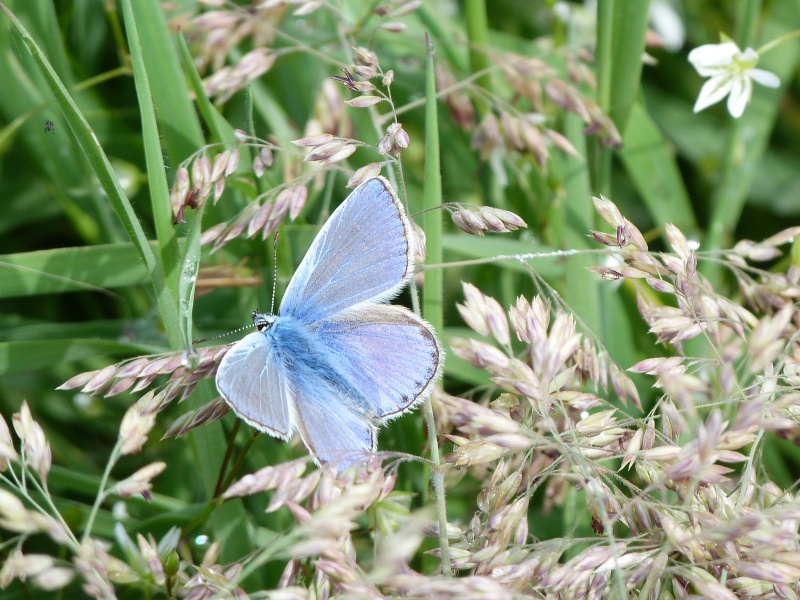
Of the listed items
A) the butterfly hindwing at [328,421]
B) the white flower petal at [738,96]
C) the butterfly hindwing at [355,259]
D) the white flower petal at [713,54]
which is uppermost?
the white flower petal at [713,54]

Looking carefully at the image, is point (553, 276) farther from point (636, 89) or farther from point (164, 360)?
point (164, 360)

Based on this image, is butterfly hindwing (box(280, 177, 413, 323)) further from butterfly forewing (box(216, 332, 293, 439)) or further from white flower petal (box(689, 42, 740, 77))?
white flower petal (box(689, 42, 740, 77))

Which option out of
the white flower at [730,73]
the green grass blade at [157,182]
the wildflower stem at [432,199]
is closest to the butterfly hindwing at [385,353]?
the wildflower stem at [432,199]

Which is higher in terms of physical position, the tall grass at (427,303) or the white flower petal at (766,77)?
the white flower petal at (766,77)

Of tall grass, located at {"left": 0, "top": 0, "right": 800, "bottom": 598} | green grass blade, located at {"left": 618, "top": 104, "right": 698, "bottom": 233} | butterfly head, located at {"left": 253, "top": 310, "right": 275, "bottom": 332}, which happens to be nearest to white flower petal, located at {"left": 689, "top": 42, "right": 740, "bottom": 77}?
tall grass, located at {"left": 0, "top": 0, "right": 800, "bottom": 598}

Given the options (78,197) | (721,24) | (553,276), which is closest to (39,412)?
(78,197)

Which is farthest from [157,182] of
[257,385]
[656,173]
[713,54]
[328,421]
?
[656,173]

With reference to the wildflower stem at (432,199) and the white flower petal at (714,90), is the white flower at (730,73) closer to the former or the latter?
the white flower petal at (714,90)

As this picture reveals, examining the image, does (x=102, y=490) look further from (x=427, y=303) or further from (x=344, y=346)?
(x=427, y=303)
